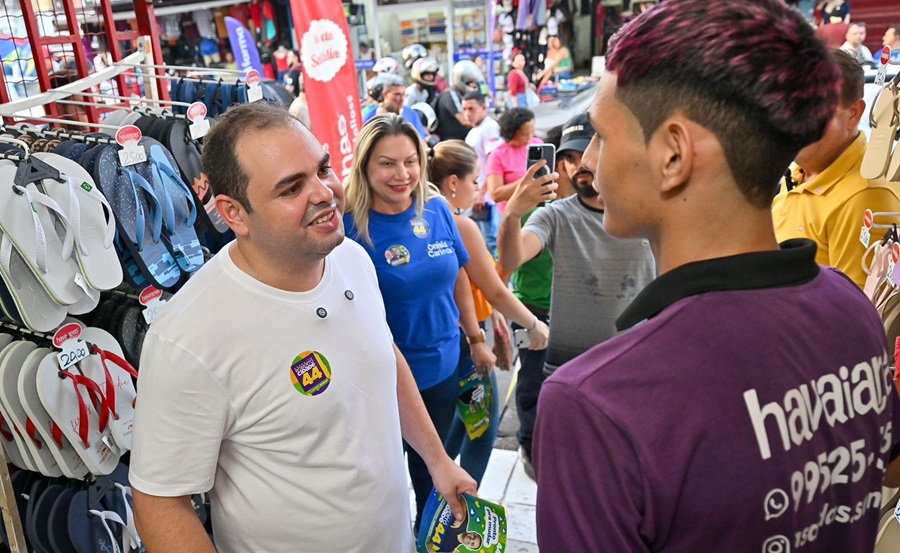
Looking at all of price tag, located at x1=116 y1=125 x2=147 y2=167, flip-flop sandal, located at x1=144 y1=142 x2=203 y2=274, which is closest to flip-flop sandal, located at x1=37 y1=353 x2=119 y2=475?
flip-flop sandal, located at x1=144 y1=142 x2=203 y2=274

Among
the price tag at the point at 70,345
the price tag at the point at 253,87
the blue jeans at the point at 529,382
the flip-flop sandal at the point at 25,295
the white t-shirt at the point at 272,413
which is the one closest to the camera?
the white t-shirt at the point at 272,413

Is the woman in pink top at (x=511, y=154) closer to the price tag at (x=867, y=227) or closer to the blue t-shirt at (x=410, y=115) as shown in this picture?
the blue t-shirt at (x=410, y=115)

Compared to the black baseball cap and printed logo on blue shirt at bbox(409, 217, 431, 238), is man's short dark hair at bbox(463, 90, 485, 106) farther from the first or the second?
printed logo on blue shirt at bbox(409, 217, 431, 238)

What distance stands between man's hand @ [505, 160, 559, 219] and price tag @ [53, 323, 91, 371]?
1382 mm

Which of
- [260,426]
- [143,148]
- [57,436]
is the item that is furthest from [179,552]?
[143,148]

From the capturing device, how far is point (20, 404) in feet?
6.08

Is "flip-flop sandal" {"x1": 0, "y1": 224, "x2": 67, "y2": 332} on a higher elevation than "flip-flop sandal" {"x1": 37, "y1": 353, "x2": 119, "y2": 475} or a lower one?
higher

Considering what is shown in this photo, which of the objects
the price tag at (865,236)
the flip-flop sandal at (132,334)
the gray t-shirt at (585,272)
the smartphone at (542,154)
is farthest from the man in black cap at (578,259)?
the flip-flop sandal at (132,334)

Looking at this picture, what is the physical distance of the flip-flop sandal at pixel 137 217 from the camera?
2066 millimetres

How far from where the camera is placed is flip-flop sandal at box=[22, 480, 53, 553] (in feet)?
6.62

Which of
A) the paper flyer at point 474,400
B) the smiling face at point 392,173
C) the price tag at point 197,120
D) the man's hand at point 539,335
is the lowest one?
the paper flyer at point 474,400

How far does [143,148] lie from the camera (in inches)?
84.6

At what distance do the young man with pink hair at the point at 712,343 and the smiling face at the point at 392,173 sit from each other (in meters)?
→ 1.62

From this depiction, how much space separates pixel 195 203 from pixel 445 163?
3.64ft
